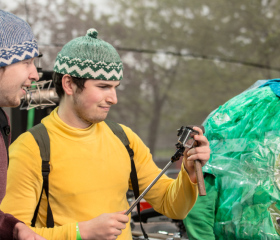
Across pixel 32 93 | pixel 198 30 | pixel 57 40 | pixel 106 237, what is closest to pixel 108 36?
pixel 57 40

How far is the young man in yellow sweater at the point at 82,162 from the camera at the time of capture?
1615 mm

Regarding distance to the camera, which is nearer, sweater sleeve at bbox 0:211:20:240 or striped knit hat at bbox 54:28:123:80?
sweater sleeve at bbox 0:211:20:240

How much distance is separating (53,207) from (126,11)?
366cm

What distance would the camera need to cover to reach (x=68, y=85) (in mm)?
1779

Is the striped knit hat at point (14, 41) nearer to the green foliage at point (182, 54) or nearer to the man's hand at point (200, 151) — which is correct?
the man's hand at point (200, 151)

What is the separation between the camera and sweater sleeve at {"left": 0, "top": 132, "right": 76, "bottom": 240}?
1.58 metres

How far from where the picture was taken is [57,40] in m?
4.02

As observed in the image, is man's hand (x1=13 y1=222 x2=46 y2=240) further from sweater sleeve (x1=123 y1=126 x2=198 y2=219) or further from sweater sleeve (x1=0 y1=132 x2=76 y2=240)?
sweater sleeve (x1=123 y1=126 x2=198 y2=219)

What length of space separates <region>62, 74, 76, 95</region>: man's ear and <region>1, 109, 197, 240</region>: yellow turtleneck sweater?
11cm

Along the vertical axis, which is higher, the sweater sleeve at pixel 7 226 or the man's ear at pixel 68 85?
the man's ear at pixel 68 85

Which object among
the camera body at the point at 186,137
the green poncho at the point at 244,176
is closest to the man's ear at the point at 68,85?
the camera body at the point at 186,137

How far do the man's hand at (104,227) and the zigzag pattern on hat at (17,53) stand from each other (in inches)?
23.7

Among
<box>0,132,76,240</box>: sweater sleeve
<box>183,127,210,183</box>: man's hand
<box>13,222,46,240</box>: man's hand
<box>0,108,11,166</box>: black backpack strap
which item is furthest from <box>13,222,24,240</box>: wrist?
<box>183,127,210,183</box>: man's hand

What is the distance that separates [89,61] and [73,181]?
46 cm
